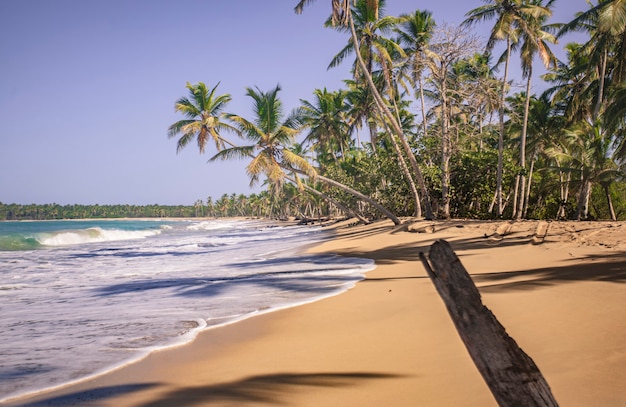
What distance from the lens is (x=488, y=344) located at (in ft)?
5.39

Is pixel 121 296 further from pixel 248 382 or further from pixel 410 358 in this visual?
pixel 410 358

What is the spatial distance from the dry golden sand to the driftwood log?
1.35m

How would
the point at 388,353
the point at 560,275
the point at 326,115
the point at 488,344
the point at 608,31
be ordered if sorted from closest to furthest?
1. the point at 488,344
2. the point at 388,353
3. the point at 560,275
4. the point at 608,31
5. the point at 326,115

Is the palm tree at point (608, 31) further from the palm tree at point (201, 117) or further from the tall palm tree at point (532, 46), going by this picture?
the palm tree at point (201, 117)

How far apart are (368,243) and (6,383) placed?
13.1 metres

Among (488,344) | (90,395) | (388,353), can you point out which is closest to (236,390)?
(90,395)

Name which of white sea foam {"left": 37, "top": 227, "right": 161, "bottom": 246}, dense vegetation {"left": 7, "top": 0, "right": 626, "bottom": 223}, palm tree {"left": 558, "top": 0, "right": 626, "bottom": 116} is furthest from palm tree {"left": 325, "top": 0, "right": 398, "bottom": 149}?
white sea foam {"left": 37, "top": 227, "right": 161, "bottom": 246}

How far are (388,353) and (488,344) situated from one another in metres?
2.37

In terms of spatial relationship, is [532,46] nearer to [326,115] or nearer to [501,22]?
[501,22]

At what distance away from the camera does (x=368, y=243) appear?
15.8m

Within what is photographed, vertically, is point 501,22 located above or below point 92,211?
above

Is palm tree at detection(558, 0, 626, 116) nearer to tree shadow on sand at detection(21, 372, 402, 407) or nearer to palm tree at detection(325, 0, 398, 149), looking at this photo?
palm tree at detection(325, 0, 398, 149)

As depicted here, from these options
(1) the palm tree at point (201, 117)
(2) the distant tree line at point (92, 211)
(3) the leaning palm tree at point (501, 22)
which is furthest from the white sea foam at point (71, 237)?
(2) the distant tree line at point (92, 211)

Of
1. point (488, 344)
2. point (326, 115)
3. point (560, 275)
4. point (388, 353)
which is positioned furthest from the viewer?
point (326, 115)
